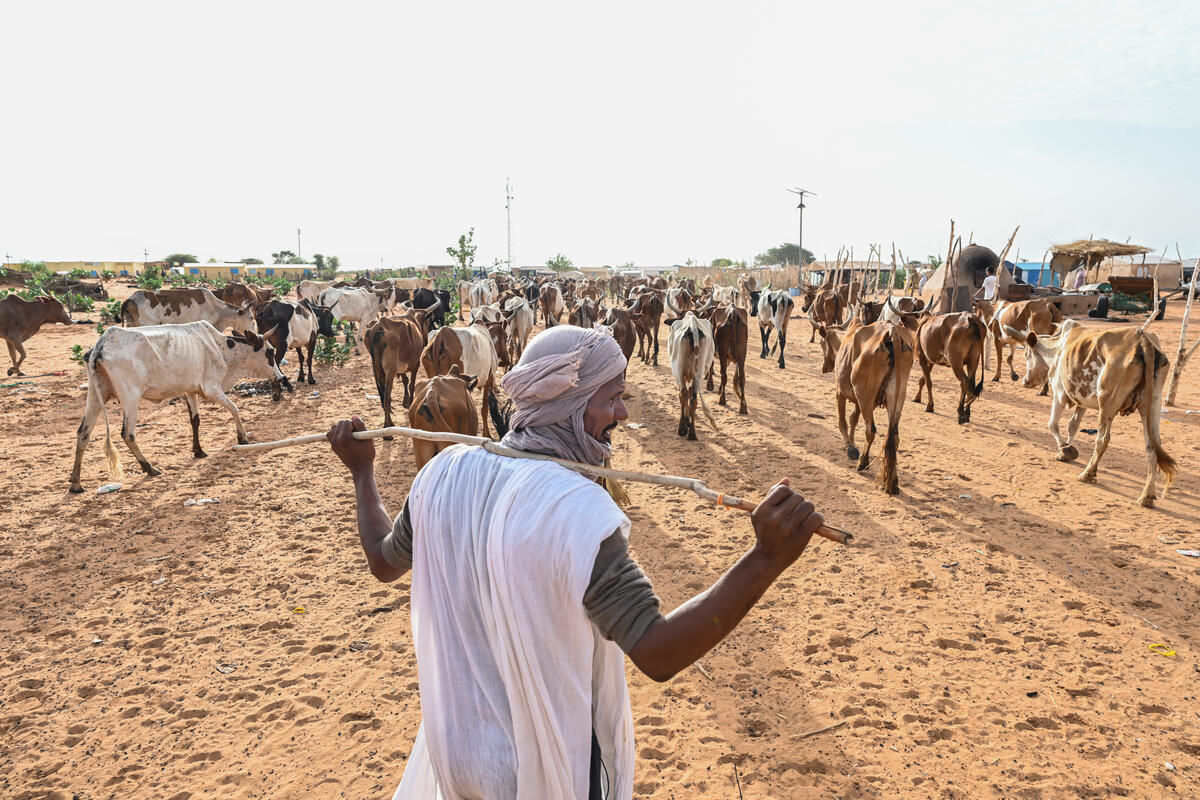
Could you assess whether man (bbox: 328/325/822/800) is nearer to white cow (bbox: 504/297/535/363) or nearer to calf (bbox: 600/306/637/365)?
calf (bbox: 600/306/637/365)

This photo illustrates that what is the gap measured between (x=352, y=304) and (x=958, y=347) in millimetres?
17214

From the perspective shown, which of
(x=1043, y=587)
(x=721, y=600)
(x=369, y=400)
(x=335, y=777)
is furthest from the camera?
(x=369, y=400)

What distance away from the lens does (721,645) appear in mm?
4520

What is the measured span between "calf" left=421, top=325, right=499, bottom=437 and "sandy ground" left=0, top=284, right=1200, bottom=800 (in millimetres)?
1936

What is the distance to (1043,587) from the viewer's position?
5152 millimetres

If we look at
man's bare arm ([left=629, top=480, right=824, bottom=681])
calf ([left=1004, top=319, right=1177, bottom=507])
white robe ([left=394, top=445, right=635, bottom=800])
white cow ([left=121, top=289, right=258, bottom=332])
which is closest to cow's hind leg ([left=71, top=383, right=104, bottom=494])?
white cow ([left=121, top=289, right=258, bottom=332])

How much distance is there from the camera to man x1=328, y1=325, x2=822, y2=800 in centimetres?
138

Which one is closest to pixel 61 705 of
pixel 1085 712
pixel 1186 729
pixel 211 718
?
pixel 211 718

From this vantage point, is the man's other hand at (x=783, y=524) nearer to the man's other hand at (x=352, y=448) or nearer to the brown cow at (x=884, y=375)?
the man's other hand at (x=352, y=448)

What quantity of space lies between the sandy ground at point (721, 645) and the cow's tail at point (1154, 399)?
0.49 meters

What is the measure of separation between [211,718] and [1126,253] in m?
37.4

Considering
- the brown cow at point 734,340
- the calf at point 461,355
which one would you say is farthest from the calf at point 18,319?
the brown cow at point 734,340

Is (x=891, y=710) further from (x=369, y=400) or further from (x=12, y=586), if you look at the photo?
(x=369, y=400)

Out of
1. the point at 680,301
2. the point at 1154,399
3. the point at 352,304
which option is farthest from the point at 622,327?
the point at 352,304
